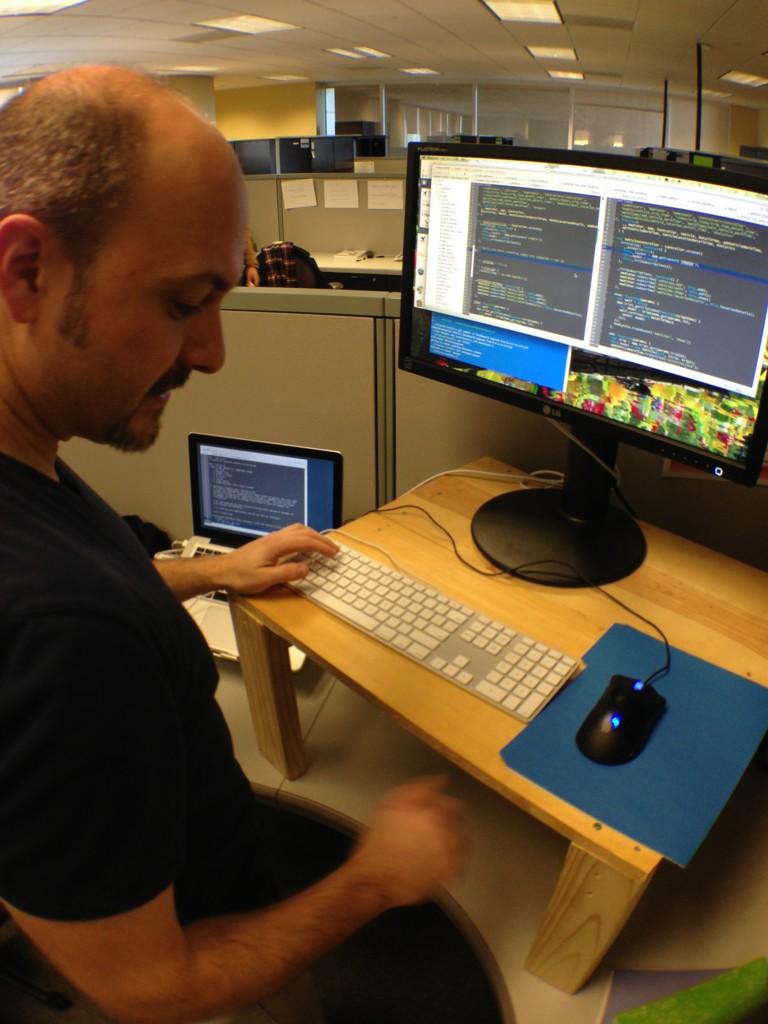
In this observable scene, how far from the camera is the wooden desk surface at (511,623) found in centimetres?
64

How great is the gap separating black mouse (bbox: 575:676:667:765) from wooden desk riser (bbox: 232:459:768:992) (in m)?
0.07

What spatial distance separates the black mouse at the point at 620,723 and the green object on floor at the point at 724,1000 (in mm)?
227

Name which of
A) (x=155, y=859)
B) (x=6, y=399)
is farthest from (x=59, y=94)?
(x=155, y=859)

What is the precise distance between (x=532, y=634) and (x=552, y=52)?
1074 centimetres

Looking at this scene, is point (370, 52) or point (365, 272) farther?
point (370, 52)

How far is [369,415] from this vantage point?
1.22 meters

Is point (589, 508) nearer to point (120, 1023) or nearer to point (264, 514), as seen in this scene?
point (264, 514)

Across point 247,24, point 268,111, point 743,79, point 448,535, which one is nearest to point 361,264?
point 448,535

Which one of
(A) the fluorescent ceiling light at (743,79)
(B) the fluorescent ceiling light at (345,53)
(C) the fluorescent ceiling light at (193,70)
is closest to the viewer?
(B) the fluorescent ceiling light at (345,53)

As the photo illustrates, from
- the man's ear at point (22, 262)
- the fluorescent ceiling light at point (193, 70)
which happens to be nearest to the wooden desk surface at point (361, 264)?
the man's ear at point (22, 262)

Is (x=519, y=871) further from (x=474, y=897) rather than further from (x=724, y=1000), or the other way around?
(x=724, y=1000)

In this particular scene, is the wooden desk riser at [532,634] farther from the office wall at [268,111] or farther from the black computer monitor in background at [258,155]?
the office wall at [268,111]

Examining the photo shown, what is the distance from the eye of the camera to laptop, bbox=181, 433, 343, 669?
1.12 meters

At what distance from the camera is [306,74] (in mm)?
11719
